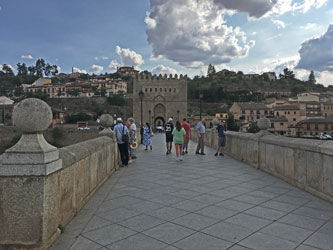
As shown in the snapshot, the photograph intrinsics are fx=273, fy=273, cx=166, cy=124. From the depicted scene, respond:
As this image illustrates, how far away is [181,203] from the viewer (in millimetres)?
4395

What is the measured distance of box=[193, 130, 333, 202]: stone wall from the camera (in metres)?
4.48

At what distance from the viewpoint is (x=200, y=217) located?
372 centimetres

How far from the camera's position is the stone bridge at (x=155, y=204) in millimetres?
2689

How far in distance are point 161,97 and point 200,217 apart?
5256 cm

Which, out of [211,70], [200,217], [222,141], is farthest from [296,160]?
[211,70]

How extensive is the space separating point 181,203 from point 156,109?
5250cm

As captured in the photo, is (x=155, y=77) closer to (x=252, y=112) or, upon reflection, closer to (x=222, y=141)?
(x=252, y=112)

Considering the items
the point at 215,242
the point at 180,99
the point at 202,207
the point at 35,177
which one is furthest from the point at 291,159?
the point at 180,99

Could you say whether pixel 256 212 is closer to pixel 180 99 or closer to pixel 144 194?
pixel 144 194

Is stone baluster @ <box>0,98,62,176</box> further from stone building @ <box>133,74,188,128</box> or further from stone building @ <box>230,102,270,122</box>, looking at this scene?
stone building @ <box>230,102,270,122</box>

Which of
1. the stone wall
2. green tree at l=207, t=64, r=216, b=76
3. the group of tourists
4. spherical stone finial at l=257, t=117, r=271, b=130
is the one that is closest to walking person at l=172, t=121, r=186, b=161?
the group of tourists

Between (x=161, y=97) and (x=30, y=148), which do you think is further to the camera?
(x=161, y=97)

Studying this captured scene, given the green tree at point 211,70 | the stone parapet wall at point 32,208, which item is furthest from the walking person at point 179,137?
the green tree at point 211,70

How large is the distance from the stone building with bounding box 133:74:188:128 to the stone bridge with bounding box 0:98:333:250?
1936 inches
